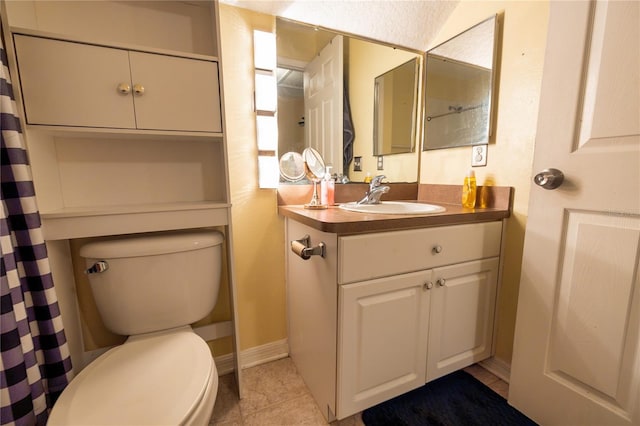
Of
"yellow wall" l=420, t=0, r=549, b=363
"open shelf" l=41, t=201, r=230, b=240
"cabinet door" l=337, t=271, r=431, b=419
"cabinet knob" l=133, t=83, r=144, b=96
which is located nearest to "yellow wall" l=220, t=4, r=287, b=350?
"open shelf" l=41, t=201, r=230, b=240

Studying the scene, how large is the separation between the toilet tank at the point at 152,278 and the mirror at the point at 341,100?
0.61 metres

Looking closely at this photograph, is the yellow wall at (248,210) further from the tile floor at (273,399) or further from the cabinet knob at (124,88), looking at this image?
the cabinet knob at (124,88)

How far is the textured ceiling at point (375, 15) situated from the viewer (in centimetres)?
117

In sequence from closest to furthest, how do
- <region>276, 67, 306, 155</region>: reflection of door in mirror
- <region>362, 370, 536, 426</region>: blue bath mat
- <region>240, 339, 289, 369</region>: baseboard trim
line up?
<region>362, 370, 536, 426</region>: blue bath mat → <region>276, 67, 306, 155</region>: reflection of door in mirror → <region>240, 339, 289, 369</region>: baseboard trim

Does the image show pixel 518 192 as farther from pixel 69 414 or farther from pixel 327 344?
pixel 69 414

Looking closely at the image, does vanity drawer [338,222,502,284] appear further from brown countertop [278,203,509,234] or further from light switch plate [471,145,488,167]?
light switch plate [471,145,488,167]

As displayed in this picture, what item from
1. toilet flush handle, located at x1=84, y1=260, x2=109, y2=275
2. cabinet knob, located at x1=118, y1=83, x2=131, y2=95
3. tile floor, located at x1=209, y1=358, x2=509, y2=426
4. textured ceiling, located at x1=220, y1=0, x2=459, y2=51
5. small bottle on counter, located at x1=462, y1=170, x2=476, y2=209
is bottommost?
tile floor, located at x1=209, y1=358, x2=509, y2=426

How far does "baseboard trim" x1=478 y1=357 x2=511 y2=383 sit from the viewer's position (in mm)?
1234

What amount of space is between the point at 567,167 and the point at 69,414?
1530 millimetres

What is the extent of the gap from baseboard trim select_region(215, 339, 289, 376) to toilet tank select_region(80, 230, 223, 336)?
Result: 0.41m

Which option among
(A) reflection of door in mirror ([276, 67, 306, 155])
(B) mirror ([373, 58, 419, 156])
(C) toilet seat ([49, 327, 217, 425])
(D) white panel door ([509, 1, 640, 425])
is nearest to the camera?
A: (C) toilet seat ([49, 327, 217, 425])

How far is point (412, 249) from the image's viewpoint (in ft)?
3.19

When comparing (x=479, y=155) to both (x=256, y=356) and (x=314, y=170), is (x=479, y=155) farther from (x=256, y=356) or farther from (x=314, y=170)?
(x=256, y=356)

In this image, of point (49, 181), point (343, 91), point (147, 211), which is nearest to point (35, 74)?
point (49, 181)
